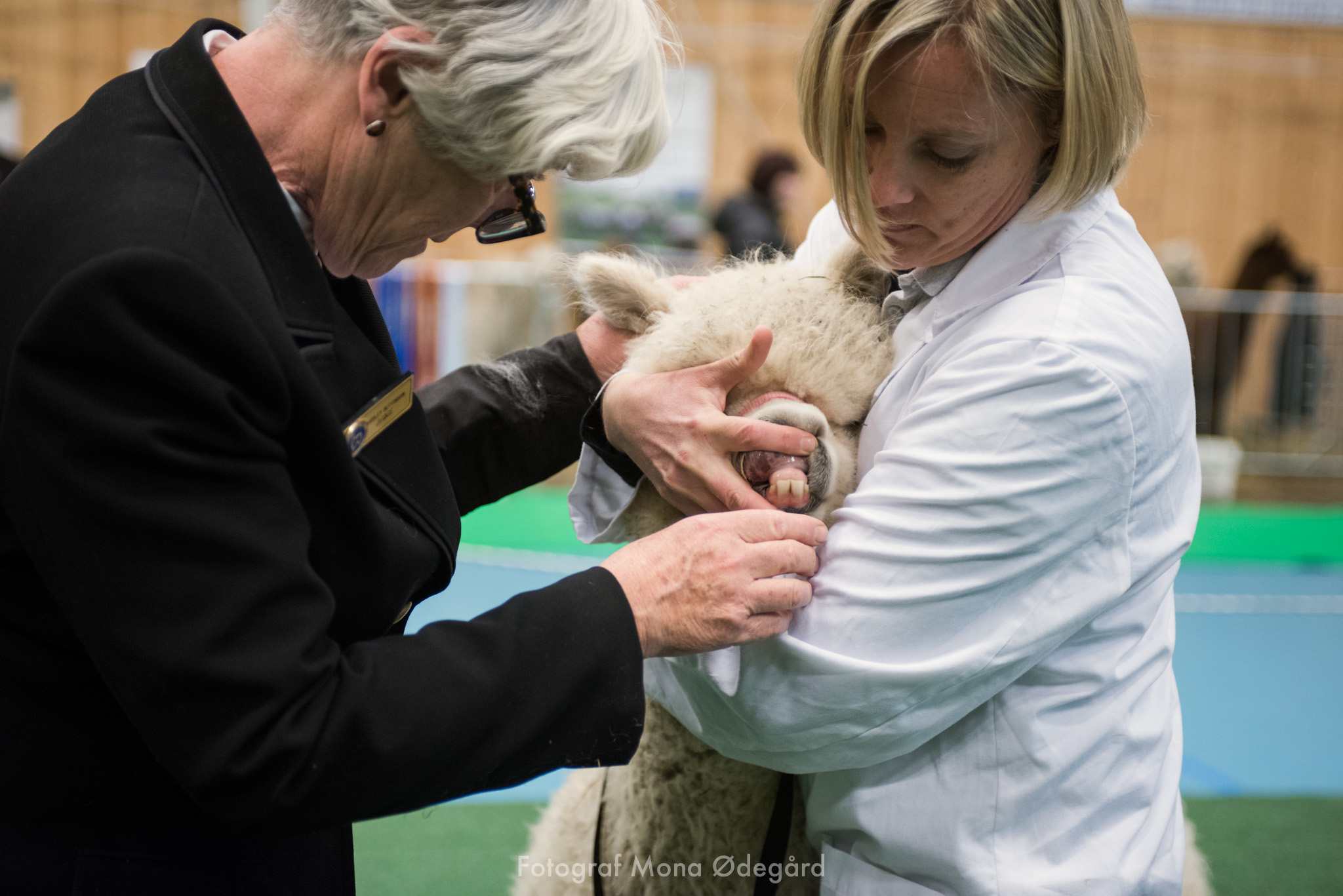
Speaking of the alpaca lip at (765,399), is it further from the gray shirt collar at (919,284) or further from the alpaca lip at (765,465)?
the gray shirt collar at (919,284)

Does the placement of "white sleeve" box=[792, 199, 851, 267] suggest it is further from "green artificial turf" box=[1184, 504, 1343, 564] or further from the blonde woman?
"green artificial turf" box=[1184, 504, 1343, 564]

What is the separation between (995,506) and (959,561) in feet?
0.26

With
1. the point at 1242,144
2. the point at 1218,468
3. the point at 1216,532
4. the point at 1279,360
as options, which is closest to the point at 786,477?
the point at 1216,532

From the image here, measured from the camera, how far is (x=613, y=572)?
4.12 feet

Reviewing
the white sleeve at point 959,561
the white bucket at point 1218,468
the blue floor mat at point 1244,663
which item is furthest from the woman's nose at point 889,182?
the white bucket at point 1218,468

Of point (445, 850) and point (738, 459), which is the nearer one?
point (738, 459)

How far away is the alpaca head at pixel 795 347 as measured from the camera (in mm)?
1471

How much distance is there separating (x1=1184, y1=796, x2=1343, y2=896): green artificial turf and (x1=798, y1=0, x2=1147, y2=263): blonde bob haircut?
269cm

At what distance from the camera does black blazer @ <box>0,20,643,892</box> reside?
96cm

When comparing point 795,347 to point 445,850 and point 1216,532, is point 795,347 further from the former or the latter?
point 1216,532

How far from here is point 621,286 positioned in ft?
5.87

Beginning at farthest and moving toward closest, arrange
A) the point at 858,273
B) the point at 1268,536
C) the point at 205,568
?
the point at 1268,536 → the point at 858,273 → the point at 205,568

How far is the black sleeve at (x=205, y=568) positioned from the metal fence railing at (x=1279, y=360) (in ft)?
28.1

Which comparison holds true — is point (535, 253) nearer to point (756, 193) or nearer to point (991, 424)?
point (756, 193)
